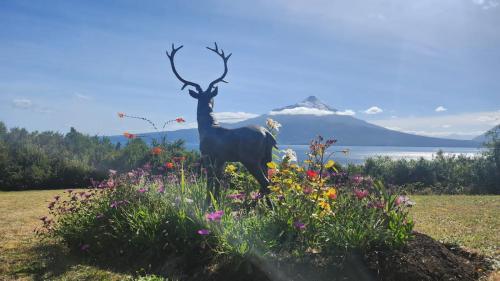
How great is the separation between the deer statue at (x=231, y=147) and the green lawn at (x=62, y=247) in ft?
8.54

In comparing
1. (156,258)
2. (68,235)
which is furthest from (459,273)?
(68,235)

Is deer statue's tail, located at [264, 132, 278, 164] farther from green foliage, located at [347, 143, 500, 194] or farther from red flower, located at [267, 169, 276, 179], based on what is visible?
green foliage, located at [347, 143, 500, 194]

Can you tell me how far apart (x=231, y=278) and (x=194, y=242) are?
896 millimetres

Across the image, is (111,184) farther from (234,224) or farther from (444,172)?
(444,172)

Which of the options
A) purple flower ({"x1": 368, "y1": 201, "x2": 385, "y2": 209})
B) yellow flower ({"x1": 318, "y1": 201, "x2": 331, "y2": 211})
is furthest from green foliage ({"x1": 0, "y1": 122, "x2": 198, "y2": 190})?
purple flower ({"x1": 368, "y1": 201, "x2": 385, "y2": 209})

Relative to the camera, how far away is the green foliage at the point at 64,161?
18.9m

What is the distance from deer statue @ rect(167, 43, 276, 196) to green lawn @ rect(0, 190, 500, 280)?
260 cm

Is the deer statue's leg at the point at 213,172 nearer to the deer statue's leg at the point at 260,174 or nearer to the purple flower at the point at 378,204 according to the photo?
the deer statue's leg at the point at 260,174

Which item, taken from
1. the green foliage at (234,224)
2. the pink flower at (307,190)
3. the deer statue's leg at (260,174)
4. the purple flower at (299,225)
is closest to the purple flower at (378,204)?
the green foliage at (234,224)

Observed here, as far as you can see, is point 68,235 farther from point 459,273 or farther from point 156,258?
point 459,273

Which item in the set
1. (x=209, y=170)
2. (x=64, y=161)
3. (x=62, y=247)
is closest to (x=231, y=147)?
(x=209, y=170)

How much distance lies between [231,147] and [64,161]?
15676mm

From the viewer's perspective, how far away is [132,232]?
5816mm

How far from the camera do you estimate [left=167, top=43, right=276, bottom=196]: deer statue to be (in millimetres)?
7242
